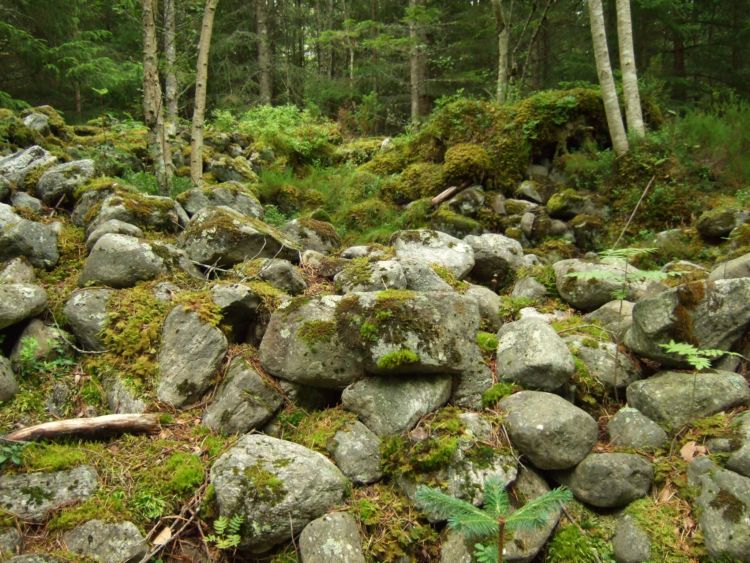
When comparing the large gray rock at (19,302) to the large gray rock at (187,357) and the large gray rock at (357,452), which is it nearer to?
the large gray rock at (187,357)

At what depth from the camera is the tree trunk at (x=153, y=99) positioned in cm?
650

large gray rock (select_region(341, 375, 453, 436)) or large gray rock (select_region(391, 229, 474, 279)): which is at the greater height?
large gray rock (select_region(391, 229, 474, 279))

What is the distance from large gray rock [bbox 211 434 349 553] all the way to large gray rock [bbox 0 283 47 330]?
6.99ft

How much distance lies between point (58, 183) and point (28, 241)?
1.49 metres

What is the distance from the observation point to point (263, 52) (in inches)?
722

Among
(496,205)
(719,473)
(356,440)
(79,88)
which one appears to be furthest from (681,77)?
(79,88)

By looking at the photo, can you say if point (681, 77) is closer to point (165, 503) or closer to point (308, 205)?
point (308, 205)

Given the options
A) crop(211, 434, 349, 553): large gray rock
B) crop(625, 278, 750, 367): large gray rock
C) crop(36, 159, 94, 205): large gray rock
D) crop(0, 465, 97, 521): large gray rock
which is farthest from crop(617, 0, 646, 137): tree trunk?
crop(0, 465, 97, 521): large gray rock

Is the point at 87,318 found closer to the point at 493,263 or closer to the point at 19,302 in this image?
the point at 19,302

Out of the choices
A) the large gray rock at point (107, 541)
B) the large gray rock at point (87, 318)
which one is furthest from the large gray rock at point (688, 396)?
the large gray rock at point (87, 318)

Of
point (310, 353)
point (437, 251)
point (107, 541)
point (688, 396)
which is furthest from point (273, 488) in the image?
point (437, 251)

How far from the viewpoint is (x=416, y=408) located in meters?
3.39

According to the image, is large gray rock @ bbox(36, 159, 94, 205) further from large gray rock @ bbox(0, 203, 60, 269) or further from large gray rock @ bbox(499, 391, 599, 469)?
large gray rock @ bbox(499, 391, 599, 469)

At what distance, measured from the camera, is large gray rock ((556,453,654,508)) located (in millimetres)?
2998
